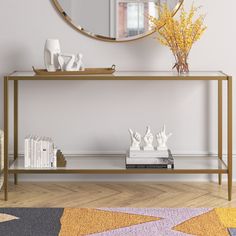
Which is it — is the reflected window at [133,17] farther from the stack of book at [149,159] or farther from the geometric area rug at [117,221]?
the geometric area rug at [117,221]

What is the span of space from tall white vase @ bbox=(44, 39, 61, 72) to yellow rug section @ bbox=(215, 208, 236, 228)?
1.33 meters

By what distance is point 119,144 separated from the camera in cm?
511

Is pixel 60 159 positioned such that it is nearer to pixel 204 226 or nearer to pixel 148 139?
pixel 148 139

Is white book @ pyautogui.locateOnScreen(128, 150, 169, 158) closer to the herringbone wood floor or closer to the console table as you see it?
the console table

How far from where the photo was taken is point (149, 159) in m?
4.69

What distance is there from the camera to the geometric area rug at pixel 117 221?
12.8 feet

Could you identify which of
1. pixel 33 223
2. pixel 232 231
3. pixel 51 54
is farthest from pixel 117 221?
pixel 51 54

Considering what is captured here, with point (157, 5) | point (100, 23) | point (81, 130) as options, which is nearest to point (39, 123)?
point (81, 130)

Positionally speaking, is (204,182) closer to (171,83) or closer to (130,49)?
(171,83)

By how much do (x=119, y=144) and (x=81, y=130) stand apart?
0.27 m

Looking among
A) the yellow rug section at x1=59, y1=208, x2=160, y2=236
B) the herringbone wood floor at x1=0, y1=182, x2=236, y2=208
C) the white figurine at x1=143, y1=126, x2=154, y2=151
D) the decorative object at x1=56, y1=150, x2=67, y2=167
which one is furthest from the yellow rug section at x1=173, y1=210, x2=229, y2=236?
the decorative object at x1=56, y1=150, x2=67, y2=167

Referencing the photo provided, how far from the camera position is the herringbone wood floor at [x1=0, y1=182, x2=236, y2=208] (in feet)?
14.9

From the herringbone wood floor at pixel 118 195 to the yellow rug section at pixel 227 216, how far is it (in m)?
0.16

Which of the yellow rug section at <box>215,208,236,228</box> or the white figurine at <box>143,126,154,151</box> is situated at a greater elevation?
the white figurine at <box>143,126,154,151</box>
